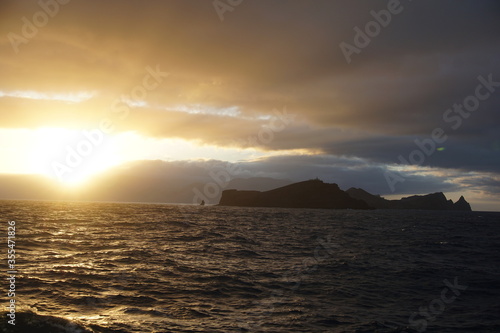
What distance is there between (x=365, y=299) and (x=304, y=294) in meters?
3.15

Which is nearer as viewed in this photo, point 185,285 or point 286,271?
point 185,285

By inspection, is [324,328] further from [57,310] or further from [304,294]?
[57,310]

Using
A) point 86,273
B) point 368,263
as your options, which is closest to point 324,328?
point 86,273

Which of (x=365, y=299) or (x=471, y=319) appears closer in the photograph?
(x=471, y=319)

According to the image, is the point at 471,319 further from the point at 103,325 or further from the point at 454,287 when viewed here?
the point at 103,325

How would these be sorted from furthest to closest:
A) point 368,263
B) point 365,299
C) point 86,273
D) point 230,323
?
point 368,263 < point 86,273 < point 365,299 < point 230,323

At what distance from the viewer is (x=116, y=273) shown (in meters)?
21.4

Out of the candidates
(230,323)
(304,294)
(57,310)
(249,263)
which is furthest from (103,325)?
(249,263)

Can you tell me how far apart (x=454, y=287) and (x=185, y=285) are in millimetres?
16428

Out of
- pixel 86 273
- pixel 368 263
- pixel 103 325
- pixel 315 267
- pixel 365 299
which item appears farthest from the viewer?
pixel 368 263

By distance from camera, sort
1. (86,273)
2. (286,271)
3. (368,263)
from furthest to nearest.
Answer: (368,263) < (286,271) < (86,273)

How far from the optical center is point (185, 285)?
1934 centimetres

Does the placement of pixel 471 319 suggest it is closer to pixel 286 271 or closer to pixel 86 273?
pixel 286 271

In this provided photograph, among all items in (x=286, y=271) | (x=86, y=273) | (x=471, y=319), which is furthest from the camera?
(x=286, y=271)
